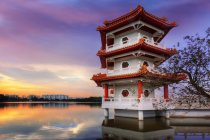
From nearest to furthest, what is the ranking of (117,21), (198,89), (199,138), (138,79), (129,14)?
(198,89) < (199,138) < (138,79) < (129,14) < (117,21)

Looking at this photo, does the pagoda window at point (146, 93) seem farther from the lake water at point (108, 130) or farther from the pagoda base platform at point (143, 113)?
the lake water at point (108, 130)

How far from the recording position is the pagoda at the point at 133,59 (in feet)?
67.6

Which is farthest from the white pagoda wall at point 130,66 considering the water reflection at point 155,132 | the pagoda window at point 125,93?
the water reflection at point 155,132

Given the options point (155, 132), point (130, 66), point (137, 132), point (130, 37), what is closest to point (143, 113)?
point (130, 66)

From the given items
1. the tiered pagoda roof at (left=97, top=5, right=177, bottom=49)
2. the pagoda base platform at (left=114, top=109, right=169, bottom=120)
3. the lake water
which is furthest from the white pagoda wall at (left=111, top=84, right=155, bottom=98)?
the tiered pagoda roof at (left=97, top=5, right=177, bottom=49)

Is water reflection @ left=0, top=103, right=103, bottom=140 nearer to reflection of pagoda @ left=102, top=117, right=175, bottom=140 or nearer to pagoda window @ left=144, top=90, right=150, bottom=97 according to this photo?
reflection of pagoda @ left=102, top=117, right=175, bottom=140

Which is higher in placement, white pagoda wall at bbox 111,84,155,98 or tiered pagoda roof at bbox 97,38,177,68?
tiered pagoda roof at bbox 97,38,177,68

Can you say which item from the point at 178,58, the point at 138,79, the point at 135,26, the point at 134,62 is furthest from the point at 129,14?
the point at 178,58

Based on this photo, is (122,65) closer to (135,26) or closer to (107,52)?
(107,52)

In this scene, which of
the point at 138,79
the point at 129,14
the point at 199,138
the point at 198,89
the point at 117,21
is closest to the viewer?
the point at 198,89

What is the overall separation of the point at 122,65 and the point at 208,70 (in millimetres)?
15363

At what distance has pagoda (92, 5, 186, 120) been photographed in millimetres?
20609

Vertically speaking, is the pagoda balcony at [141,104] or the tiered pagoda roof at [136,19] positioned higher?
the tiered pagoda roof at [136,19]

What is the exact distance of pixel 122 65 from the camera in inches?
936
